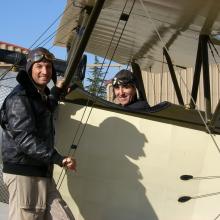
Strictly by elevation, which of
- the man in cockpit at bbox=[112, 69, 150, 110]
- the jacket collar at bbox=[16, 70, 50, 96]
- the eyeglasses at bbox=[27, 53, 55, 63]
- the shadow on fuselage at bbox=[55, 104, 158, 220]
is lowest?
the shadow on fuselage at bbox=[55, 104, 158, 220]

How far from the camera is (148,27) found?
6.15 metres

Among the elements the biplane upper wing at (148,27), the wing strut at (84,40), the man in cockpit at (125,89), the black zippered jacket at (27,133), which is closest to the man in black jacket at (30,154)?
the black zippered jacket at (27,133)

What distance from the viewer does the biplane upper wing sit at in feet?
15.8

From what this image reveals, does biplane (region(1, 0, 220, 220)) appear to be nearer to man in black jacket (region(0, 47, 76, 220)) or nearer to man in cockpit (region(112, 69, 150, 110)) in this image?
man in cockpit (region(112, 69, 150, 110))

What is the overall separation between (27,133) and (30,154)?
0.14 m

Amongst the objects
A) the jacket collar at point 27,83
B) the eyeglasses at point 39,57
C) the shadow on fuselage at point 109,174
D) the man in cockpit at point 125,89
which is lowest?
the shadow on fuselage at point 109,174

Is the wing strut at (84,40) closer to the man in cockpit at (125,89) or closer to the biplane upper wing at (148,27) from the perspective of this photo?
the biplane upper wing at (148,27)

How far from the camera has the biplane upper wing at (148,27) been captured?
4805mm

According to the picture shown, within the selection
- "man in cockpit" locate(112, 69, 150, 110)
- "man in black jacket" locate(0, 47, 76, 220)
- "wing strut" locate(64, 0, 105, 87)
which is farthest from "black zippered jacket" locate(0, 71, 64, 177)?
"man in cockpit" locate(112, 69, 150, 110)

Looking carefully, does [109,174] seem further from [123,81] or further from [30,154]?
[30,154]

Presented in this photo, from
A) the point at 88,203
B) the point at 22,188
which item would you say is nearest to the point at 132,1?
the point at 88,203

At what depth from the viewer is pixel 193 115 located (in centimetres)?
460

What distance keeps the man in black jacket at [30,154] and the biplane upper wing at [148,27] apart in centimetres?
120

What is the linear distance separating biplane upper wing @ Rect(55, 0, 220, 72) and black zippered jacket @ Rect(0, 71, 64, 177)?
121 centimetres
